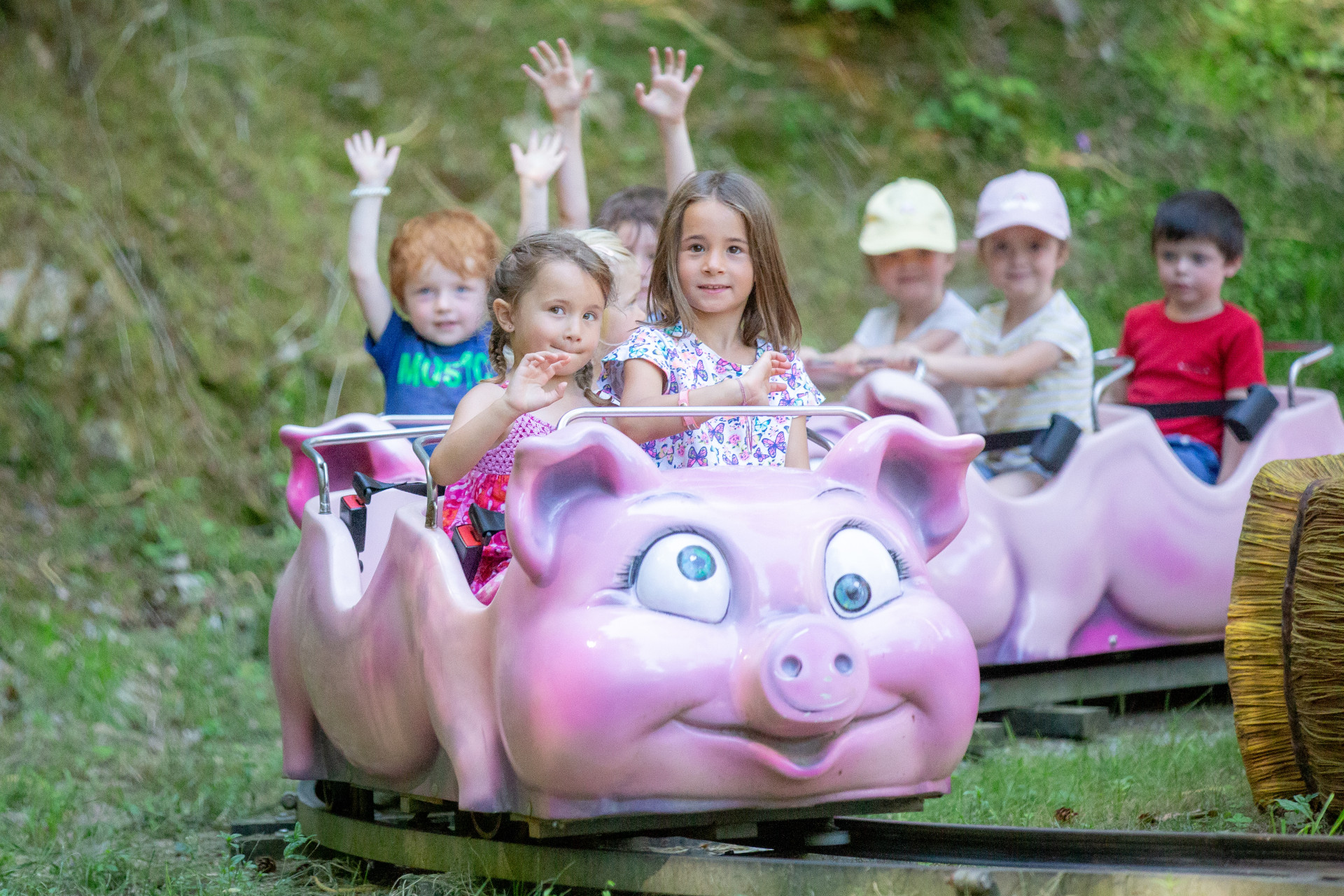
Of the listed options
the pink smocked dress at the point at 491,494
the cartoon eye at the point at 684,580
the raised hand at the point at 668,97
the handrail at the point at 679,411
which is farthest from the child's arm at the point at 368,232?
the cartoon eye at the point at 684,580

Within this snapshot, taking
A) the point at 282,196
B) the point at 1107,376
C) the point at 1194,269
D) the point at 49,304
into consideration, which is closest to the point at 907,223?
the point at 1107,376

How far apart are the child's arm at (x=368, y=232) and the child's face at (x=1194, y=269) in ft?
8.74

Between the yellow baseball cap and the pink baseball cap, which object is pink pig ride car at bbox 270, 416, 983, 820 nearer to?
the pink baseball cap

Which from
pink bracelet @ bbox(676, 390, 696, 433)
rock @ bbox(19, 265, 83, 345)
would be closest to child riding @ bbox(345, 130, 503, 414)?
pink bracelet @ bbox(676, 390, 696, 433)

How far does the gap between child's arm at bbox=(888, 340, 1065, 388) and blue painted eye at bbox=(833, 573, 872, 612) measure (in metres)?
2.21

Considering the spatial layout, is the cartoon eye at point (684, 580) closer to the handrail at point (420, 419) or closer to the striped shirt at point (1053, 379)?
the handrail at point (420, 419)

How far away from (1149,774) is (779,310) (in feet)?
4.70

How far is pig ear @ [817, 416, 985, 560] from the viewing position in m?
2.66

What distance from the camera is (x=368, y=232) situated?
4414 mm

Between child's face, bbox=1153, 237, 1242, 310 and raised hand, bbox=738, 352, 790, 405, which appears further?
child's face, bbox=1153, 237, 1242, 310

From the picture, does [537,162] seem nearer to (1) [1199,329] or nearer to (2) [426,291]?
(2) [426,291]

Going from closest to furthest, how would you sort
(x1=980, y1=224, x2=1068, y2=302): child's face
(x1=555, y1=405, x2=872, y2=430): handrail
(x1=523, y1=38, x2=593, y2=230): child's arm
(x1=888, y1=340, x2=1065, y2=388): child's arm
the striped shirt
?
(x1=555, y1=405, x2=872, y2=430): handrail < (x1=523, y1=38, x2=593, y2=230): child's arm < (x1=888, y1=340, x2=1065, y2=388): child's arm < the striped shirt < (x1=980, y1=224, x2=1068, y2=302): child's face

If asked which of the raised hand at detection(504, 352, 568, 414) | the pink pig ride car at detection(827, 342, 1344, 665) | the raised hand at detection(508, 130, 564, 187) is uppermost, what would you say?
the raised hand at detection(508, 130, 564, 187)

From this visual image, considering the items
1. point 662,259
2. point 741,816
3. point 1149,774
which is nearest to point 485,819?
point 741,816
